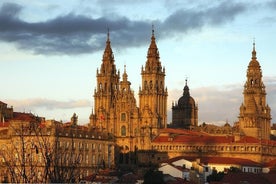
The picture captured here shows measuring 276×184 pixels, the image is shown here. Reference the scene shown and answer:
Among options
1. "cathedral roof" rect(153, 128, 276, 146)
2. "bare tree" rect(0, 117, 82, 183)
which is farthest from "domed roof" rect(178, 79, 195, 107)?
"bare tree" rect(0, 117, 82, 183)

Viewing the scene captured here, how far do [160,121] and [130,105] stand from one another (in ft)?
23.2

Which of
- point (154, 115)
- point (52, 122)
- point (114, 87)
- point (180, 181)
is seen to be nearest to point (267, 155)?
point (154, 115)

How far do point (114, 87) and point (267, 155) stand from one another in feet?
123

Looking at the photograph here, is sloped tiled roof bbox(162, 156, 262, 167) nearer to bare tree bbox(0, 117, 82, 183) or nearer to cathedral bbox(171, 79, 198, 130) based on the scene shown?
cathedral bbox(171, 79, 198, 130)

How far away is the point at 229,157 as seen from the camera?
15188 centimetres

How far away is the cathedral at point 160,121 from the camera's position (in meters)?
157

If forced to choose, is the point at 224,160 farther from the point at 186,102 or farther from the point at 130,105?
the point at 186,102

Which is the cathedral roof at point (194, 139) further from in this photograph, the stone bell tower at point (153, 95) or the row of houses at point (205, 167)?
the row of houses at point (205, 167)

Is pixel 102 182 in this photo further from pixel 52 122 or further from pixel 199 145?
pixel 199 145

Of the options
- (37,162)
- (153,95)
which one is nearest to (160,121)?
(153,95)

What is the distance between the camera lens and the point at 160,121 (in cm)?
16575

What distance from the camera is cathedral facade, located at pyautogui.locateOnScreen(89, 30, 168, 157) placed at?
162m

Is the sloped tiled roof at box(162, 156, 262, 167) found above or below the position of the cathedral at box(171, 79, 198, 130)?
below

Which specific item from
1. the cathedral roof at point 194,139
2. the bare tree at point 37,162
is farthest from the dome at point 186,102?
the bare tree at point 37,162
